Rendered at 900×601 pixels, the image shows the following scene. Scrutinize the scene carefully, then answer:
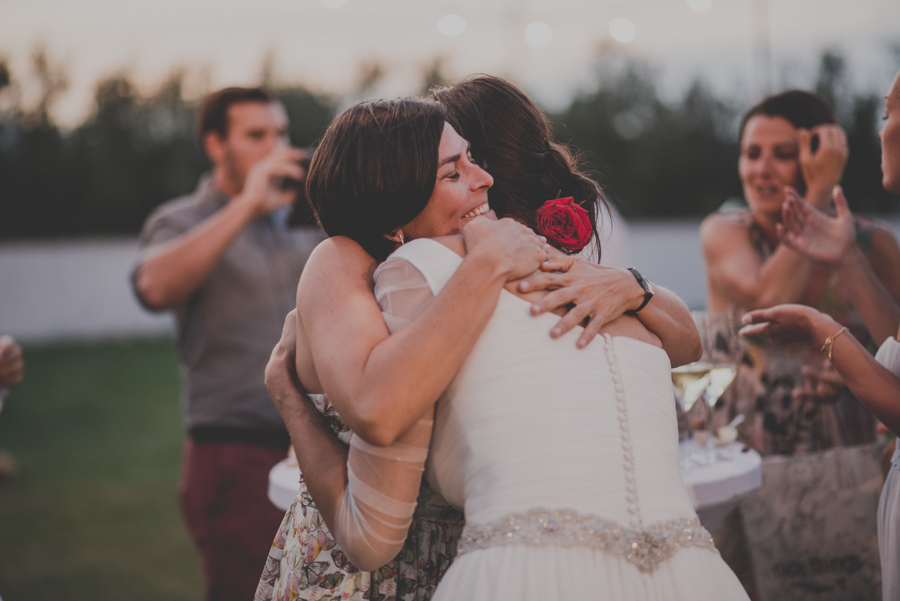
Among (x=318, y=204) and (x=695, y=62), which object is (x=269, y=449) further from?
(x=695, y=62)

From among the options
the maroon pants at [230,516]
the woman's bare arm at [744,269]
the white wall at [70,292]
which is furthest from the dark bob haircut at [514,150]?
the white wall at [70,292]

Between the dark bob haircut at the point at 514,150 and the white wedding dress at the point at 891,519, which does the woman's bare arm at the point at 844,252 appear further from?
the dark bob haircut at the point at 514,150

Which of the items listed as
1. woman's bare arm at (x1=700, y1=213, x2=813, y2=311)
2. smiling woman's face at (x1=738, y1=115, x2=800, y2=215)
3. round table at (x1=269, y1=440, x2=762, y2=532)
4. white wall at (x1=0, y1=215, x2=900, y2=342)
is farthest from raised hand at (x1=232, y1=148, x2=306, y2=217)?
white wall at (x1=0, y1=215, x2=900, y2=342)

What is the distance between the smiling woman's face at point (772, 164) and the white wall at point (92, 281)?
449 inches

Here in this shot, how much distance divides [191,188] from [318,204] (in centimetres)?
1759

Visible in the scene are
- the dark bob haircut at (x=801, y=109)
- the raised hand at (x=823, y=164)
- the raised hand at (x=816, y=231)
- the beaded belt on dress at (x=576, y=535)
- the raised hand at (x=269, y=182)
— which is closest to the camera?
the beaded belt on dress at (x=576, y=535)

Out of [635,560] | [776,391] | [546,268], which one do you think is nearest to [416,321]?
[546,268]

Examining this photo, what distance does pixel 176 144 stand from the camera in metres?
18.2

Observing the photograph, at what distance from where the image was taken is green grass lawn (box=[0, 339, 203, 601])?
480 centimetres

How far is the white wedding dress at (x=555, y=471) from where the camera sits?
1371 millimetres

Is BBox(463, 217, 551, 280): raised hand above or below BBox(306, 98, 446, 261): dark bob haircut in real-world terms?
below

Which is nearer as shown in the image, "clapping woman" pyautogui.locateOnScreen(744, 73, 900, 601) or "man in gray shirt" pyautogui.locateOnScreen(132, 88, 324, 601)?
"clapping woman" pyautogui.locateOnScreen(744, 73, 900, 601)

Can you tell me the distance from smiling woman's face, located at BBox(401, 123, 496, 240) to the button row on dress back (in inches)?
19.1

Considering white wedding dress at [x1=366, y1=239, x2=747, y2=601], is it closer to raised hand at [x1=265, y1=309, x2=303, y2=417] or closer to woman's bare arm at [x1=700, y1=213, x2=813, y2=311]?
raised hand at [x1=265, y1=309, x2=303, y2=417]
